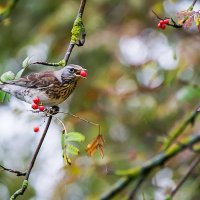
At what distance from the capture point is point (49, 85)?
168 inches

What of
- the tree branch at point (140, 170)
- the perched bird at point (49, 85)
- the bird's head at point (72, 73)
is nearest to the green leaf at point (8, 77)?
the perched bird at point (49, 85)

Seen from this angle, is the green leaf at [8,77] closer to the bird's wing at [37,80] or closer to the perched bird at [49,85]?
the perched bird at [49,85]

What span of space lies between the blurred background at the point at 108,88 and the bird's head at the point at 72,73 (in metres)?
1.15

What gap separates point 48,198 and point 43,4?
2856mm

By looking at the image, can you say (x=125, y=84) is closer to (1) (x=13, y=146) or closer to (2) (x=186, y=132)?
(2) (x=186, y=132)

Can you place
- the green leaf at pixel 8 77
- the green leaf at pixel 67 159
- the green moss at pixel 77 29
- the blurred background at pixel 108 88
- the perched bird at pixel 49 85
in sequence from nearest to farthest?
the green leaf at pixel 67 159
the green leaf at pixel 8 77
the green moss at pixel 77 29
the perched bird at pixel 49 85
the blurred background at pixel 108 88

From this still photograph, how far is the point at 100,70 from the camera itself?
8234mm

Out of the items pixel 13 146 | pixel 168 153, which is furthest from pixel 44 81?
pixel 13 146

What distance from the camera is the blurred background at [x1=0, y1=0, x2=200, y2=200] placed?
6.29 metres

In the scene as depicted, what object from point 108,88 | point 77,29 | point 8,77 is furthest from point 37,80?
point 108,88

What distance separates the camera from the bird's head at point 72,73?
409cm

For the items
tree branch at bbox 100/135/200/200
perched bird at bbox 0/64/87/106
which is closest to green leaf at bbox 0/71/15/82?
perched bird at bbox 0/64/87/106

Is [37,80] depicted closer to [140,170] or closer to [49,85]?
[49,85]

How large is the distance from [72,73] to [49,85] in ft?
0.63
